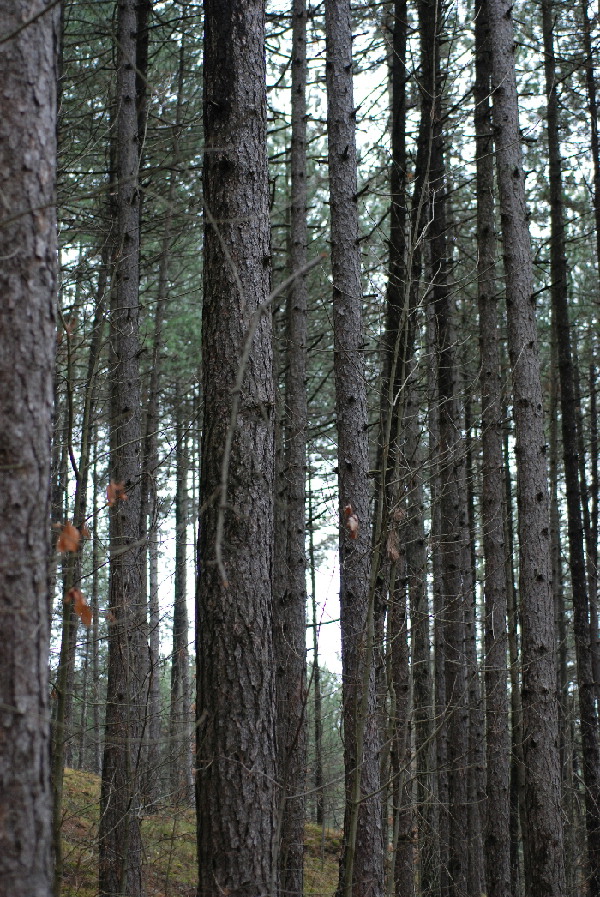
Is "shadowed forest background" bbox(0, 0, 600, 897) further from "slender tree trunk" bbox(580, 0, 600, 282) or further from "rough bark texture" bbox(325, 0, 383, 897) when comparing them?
"slender tree trunk" bbox(580, 0, 600, 282)

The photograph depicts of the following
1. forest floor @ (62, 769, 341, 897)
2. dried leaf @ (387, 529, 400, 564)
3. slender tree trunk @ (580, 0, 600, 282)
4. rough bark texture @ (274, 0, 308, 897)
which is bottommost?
forest floor @ (62, 769, 341, 897)

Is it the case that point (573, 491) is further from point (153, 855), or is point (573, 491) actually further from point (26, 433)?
point (26, 433)

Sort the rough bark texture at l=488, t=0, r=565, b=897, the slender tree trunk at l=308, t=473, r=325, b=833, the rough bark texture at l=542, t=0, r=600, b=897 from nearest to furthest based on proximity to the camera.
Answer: the slender tree trunk at l=308, t=473, r=325, b=833
the rough bark texture at l=488, t=0, r=565, b=897
the rough bark texture at l=542, t=0, r=600, b=897

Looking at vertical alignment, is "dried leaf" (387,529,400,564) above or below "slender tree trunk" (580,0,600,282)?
below

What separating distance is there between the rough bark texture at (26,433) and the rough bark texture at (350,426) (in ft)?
10.8

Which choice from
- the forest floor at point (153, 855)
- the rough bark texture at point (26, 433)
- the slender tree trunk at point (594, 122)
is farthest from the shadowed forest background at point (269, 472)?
the slender tree trunk at point (594, 122)

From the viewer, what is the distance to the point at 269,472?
392 centimetres

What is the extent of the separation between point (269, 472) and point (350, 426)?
3.27 metres

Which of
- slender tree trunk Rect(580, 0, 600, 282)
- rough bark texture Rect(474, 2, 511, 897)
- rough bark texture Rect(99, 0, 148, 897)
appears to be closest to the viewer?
rough bark texture Rect(99, 0, 148, 897)

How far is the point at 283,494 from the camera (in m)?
9.88

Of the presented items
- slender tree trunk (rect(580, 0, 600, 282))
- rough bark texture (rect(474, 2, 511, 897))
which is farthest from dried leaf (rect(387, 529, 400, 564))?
slender tree trunk (rect(580, 0, 600, 282))

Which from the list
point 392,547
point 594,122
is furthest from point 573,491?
point 392,547

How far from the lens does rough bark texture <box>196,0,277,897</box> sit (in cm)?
345

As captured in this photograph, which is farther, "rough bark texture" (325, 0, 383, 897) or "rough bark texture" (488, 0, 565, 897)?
"rough bark texture" (488, 0, 565, 897)
